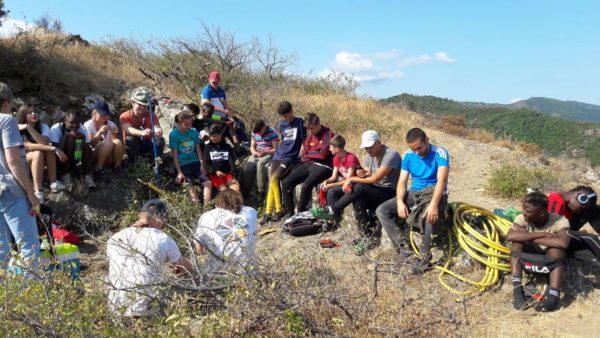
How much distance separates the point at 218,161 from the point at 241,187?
33.1 inches

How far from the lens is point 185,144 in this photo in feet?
22.7

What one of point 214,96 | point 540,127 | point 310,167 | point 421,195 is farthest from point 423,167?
point 540,127

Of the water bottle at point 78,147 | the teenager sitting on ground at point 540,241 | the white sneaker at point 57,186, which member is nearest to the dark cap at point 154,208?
the teenager sitting on ground at point 540,241

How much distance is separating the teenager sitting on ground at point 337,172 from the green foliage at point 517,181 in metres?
2.15

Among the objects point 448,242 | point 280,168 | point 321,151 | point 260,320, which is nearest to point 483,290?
point 448,242

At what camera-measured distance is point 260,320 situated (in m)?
2.94

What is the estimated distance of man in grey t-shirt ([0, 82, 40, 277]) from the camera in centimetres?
377

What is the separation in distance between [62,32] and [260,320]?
46.4ft

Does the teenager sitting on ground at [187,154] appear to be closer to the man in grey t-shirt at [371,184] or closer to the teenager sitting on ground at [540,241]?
the man in grey t-shirt at [371,184]

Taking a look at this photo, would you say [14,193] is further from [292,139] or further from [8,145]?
[292,139]

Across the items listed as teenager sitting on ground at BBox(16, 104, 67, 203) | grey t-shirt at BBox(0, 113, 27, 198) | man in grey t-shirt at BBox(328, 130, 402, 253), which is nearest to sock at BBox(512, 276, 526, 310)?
man in grey t-shirt at BBox(328, 130, 402, 253)

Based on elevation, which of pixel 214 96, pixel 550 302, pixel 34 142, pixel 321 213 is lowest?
pixel 550 302

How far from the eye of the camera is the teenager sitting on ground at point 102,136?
6809 mm

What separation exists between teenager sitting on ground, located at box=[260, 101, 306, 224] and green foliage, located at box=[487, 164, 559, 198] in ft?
8.88
